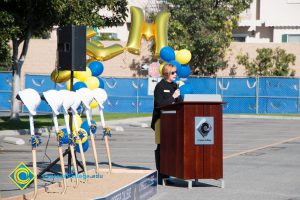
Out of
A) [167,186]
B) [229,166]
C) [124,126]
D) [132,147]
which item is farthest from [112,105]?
[167,186]

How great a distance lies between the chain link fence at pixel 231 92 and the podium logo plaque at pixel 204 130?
30292mm

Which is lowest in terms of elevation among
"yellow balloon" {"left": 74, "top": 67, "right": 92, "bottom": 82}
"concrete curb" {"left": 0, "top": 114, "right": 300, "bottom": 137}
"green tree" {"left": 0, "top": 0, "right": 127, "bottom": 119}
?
"concrete curb" {"left": 0, "top": 114, "right": 300, "bottom": 137}

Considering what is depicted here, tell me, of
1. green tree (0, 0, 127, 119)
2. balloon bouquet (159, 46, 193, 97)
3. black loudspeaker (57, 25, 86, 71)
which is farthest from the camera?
green tree (0, 0, 127, 119)

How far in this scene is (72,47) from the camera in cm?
1498

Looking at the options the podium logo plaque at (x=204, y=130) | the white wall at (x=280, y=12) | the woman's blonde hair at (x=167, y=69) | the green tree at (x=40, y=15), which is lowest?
the podium logo plaque at (x=204, y=130)

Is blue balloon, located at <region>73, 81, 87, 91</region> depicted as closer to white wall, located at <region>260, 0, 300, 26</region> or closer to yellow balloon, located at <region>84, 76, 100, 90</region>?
yellow balloon, located at <region>84, 76, 100, 90</region>

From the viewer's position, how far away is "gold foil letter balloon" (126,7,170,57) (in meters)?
24.1

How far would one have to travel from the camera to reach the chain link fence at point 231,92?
44.1 m

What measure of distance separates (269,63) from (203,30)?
408 cm

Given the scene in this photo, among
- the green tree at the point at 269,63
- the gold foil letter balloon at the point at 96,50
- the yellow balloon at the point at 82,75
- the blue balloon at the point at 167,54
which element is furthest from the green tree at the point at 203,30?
the yellow balloon at the point at 82,75

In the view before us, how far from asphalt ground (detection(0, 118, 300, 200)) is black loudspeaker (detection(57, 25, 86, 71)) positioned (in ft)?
7.46
